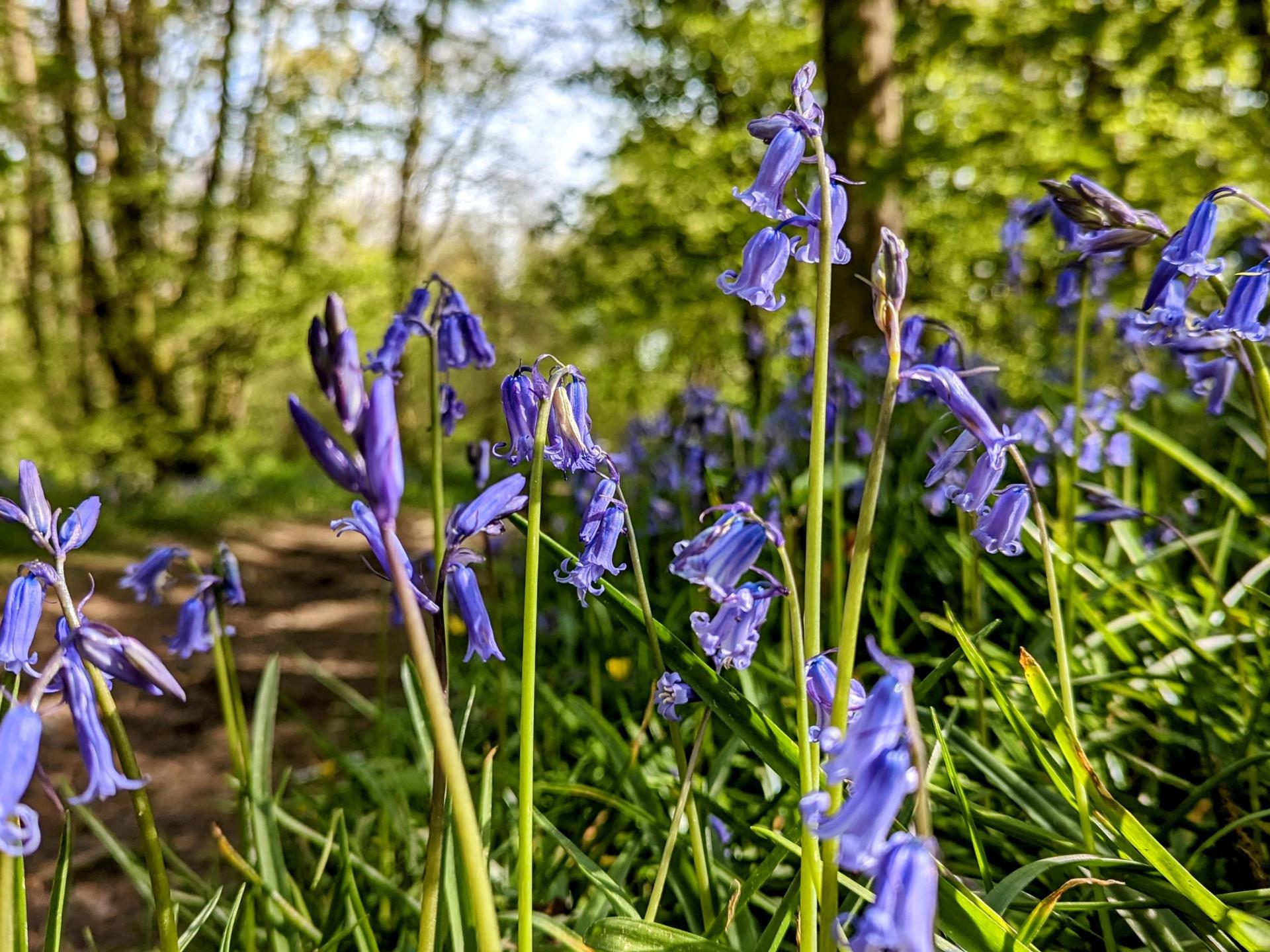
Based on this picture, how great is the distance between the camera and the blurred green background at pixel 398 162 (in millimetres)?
5891

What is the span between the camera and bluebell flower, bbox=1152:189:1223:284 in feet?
4.62

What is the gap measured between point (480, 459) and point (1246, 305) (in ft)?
4.55

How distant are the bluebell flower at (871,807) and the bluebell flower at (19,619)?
0.93m

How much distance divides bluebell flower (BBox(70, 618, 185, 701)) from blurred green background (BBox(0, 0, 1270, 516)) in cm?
337

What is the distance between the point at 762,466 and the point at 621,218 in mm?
7792

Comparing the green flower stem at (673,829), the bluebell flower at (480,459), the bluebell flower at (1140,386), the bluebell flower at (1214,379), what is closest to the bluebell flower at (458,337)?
the bluebell flower at (480,459)

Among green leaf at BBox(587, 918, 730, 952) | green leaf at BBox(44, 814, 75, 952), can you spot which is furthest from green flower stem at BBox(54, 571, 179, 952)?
green leaf at BBox(587, 918, 730, 952)

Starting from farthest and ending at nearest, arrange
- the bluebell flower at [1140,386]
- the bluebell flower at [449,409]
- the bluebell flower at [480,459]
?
the bluebell flower at [1140,386]
the bluebell flower at [480,459]
the bluebell flower at [449,409]

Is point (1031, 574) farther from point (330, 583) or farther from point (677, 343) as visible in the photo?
point (677, 343)

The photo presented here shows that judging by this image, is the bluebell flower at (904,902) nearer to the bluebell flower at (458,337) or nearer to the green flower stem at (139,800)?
the green flower stem at (139,800)

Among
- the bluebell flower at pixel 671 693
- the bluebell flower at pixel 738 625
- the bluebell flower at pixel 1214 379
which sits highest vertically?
the bluebell flower at pixel 1214 379

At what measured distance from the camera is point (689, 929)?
1.64m

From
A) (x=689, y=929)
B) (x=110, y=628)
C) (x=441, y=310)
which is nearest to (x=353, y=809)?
(x=689, y=929)

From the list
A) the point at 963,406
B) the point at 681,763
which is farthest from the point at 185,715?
the point at 963,406
